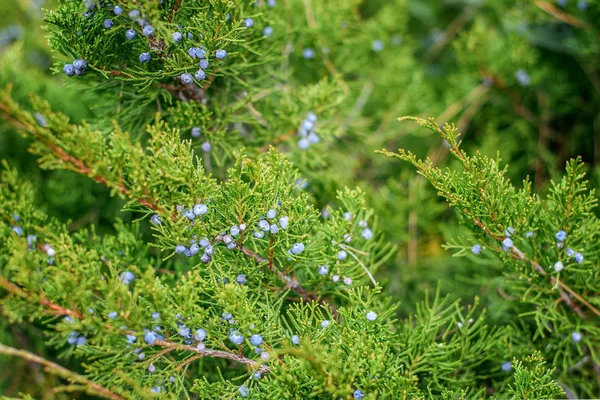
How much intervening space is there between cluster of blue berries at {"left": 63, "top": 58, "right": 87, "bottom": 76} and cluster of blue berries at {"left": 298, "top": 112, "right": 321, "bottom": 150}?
1.20ft

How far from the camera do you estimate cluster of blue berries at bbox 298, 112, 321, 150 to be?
2.95 ft

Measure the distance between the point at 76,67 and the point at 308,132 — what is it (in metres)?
0.40

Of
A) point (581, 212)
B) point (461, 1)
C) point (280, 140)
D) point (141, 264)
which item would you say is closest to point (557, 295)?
point (581, 212)

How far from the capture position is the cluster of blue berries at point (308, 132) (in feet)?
2.95

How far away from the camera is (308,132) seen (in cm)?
92

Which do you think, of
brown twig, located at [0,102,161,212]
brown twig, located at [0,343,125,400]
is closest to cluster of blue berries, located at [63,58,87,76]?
brown twig, located at [0,102,161,212]

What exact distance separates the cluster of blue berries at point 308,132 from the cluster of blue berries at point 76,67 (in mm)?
367

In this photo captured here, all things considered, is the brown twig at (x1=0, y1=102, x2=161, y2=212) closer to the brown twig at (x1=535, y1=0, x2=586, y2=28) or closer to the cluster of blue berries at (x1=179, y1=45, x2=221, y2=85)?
the cluster of blue berries at (x1=179, y1=45, x2=221, y2=85)

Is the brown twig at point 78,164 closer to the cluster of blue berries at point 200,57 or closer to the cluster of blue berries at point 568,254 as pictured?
the cluster of blue berries at point 200,57

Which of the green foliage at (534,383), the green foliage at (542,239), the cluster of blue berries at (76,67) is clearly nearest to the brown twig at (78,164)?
the cluster of blue berries at (76,67)

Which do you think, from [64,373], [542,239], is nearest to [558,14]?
[542,239]

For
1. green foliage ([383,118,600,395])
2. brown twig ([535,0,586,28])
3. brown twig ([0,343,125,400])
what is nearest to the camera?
brown twig ([0,343,125,400])

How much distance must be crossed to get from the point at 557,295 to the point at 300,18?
0.78m

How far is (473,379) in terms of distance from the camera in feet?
2.49
